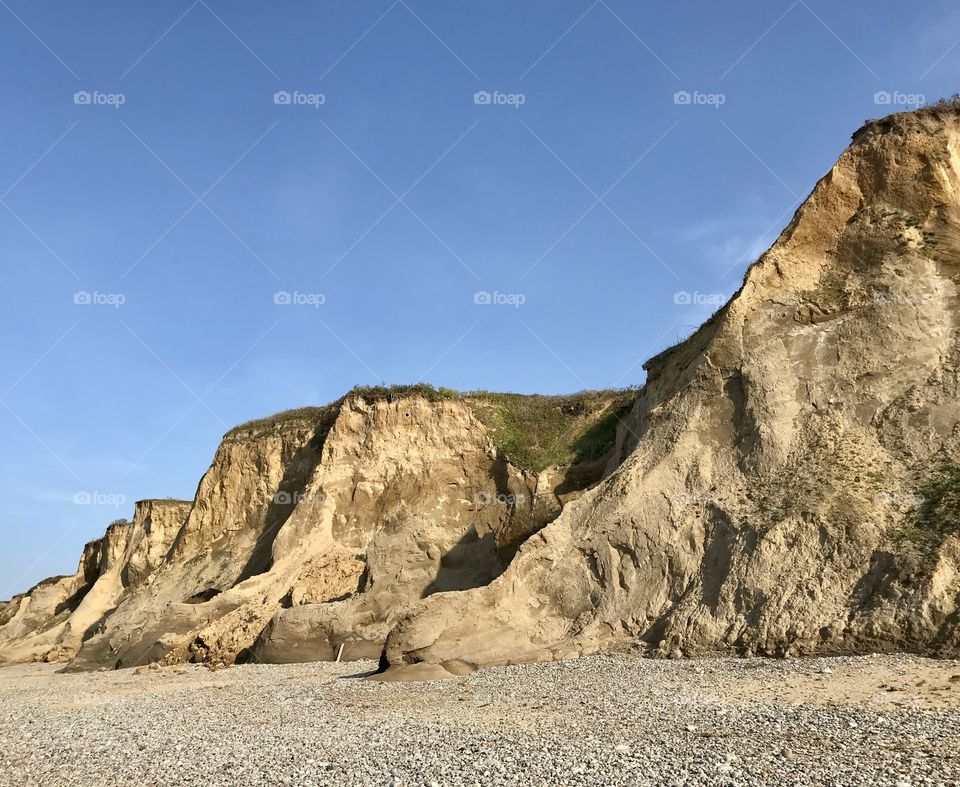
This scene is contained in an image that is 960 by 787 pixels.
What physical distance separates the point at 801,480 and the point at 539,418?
56.0ft

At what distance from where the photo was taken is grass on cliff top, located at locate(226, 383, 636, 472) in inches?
1063

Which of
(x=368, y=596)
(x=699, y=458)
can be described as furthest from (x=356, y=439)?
(x=699, y=458)

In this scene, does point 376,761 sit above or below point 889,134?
below

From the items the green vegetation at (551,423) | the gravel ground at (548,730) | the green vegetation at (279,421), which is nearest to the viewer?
the gravel ground at (548,730)

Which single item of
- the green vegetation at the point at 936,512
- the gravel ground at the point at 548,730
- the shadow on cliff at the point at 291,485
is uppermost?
the shadow on cliff at the point at 291,485

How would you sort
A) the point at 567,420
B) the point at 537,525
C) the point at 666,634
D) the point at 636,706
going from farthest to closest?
the point at 567,420 < the point at 537,525 < the point at 666,634 < the point at 636,706

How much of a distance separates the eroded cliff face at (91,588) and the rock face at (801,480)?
88.1 feet

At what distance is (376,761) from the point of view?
26.2 feet

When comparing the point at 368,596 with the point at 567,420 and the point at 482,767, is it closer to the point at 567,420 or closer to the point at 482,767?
the point at 567,420

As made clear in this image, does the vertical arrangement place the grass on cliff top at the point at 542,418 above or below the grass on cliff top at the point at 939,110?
below

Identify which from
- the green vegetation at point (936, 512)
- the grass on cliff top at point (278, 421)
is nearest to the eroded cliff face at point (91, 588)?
the grass on cliff top at point (278, 421)

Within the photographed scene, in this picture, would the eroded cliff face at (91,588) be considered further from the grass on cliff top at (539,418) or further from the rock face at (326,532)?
the grass on cliff top at (539,418)

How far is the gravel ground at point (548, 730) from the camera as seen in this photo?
7.12 m

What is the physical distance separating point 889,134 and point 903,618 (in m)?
12.2
